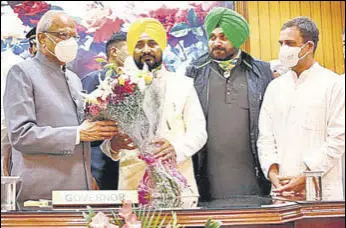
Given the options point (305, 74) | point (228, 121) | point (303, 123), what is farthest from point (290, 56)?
point (228, 121)

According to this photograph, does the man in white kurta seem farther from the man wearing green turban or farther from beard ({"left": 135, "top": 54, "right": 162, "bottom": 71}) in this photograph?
beard ({"left": 135, "top": 54, "right": 162, "bottom": 71})

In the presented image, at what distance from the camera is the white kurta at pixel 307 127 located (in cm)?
269

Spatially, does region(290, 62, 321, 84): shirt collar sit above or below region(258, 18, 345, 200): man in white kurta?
above

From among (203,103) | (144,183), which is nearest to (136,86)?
(144,183)

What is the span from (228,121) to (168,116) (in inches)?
13.8

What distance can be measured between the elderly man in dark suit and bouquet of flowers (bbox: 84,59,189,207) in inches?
3.3

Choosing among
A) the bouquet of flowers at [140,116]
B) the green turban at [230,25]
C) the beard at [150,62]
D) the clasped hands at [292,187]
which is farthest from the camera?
the green turban at [230,25]

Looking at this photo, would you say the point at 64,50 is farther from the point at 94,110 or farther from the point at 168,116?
the point at 168,116

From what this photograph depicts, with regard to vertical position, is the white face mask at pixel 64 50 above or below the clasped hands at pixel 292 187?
above

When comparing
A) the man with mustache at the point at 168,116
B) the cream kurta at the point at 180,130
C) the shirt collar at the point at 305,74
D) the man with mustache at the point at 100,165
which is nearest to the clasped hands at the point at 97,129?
the man with mustache at the point at 168,116

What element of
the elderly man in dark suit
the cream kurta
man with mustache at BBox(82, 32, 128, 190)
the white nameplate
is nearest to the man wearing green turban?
the cream kurta

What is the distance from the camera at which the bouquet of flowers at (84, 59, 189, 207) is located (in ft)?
7.39

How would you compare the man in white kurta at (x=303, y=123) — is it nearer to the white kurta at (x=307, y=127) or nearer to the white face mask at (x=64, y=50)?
the white kurta at (x=307, y=127)

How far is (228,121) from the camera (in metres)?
2.89
